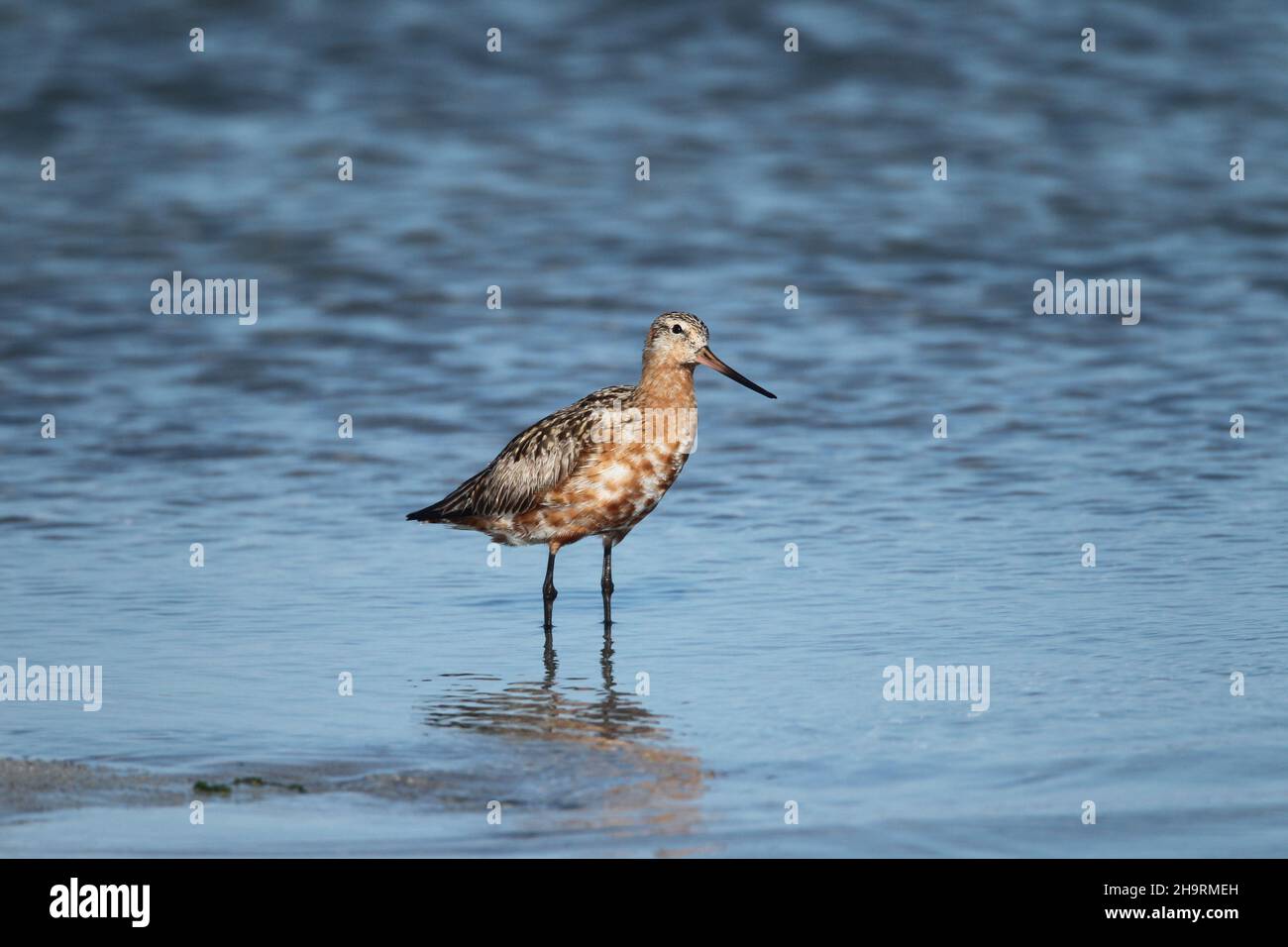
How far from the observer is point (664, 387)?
10211 mm

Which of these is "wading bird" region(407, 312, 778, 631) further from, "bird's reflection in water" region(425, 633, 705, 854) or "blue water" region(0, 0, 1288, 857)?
"bird's reflection in water" region(425, 633, 705, 854)

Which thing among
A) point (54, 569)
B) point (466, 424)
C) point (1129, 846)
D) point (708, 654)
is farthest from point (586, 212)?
point (1129, 846)

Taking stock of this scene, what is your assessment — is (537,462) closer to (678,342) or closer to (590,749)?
(678,342)

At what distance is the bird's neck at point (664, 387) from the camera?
10188mm

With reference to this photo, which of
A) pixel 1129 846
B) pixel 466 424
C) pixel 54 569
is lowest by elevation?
pixel 1129 846

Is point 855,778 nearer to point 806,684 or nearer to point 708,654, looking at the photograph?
point 806,684

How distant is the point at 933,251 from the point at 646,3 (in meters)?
6.19

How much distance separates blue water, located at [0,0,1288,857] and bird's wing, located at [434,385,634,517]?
50cm

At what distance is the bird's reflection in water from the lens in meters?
6.37

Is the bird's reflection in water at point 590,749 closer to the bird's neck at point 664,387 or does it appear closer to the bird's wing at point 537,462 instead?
the bird's wing at point 537,462

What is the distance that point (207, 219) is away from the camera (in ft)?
58.6

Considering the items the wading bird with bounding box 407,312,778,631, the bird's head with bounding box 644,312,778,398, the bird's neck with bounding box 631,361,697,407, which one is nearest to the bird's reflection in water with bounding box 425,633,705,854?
the wading bird with bounding box 407,312,778,631

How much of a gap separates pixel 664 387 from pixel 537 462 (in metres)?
0.80

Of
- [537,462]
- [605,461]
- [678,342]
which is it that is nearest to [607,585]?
[605,461]
